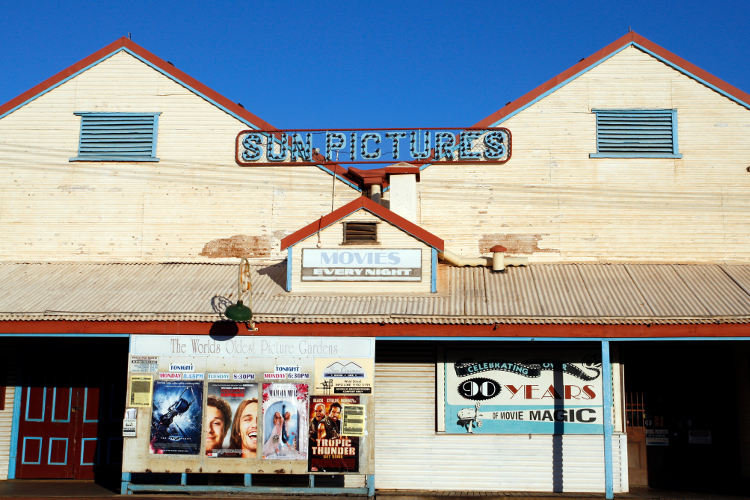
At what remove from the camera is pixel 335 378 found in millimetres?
14328

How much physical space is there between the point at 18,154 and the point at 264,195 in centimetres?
607

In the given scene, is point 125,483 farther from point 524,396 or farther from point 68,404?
point 524,396

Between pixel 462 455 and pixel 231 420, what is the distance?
4.69 meters

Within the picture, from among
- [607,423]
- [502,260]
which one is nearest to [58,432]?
[502,260]

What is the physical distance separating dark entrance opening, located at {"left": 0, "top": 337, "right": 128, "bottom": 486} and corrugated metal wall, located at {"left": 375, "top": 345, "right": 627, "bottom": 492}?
230 inches

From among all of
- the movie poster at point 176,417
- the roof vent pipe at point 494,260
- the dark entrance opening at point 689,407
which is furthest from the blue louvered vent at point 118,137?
the dark entrance opening at point 689,407

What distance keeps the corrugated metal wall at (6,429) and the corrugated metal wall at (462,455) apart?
803 centimetres

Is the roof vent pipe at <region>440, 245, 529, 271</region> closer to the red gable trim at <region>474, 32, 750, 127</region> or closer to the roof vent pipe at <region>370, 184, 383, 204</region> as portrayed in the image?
the roof vent pipe at <region>370, 184, 383, 204</region>

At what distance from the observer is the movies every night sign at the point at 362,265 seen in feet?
51.2

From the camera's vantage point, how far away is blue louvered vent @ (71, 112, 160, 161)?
18.5 metres

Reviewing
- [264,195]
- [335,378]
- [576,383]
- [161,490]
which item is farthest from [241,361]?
[576,383]

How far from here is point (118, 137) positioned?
1853 centimetres

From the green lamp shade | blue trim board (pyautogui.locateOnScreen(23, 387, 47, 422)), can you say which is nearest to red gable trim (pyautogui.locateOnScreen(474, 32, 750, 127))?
the green lamp shade

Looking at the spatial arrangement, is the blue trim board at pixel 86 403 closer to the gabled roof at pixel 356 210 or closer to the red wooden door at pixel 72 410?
the red wooden door at pixel 72 410
